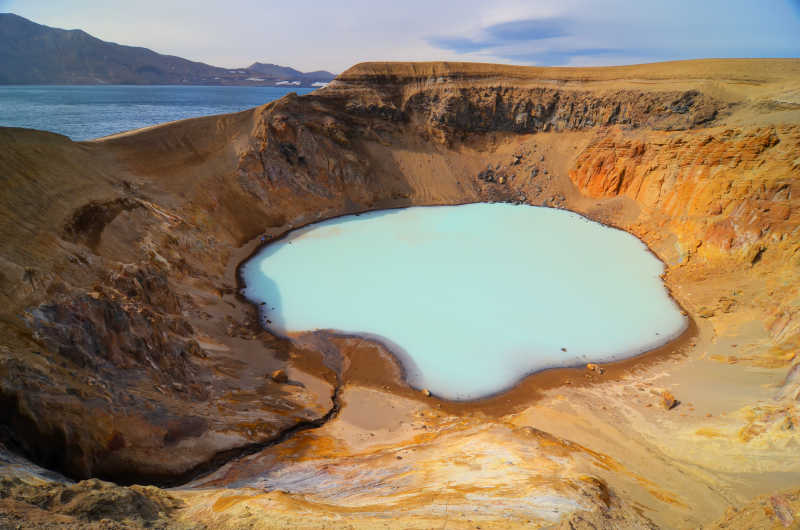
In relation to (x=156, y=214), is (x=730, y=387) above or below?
below

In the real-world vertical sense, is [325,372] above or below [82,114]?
below

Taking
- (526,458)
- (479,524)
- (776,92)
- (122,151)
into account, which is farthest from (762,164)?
(122,151)

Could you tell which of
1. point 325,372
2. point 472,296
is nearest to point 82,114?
point 325,372

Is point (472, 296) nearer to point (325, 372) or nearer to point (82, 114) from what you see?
point (325, 372)

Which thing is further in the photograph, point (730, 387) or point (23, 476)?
point (730, 387)

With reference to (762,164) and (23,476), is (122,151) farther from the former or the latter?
(762,164)

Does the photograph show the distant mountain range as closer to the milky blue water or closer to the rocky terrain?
the milky blue water
